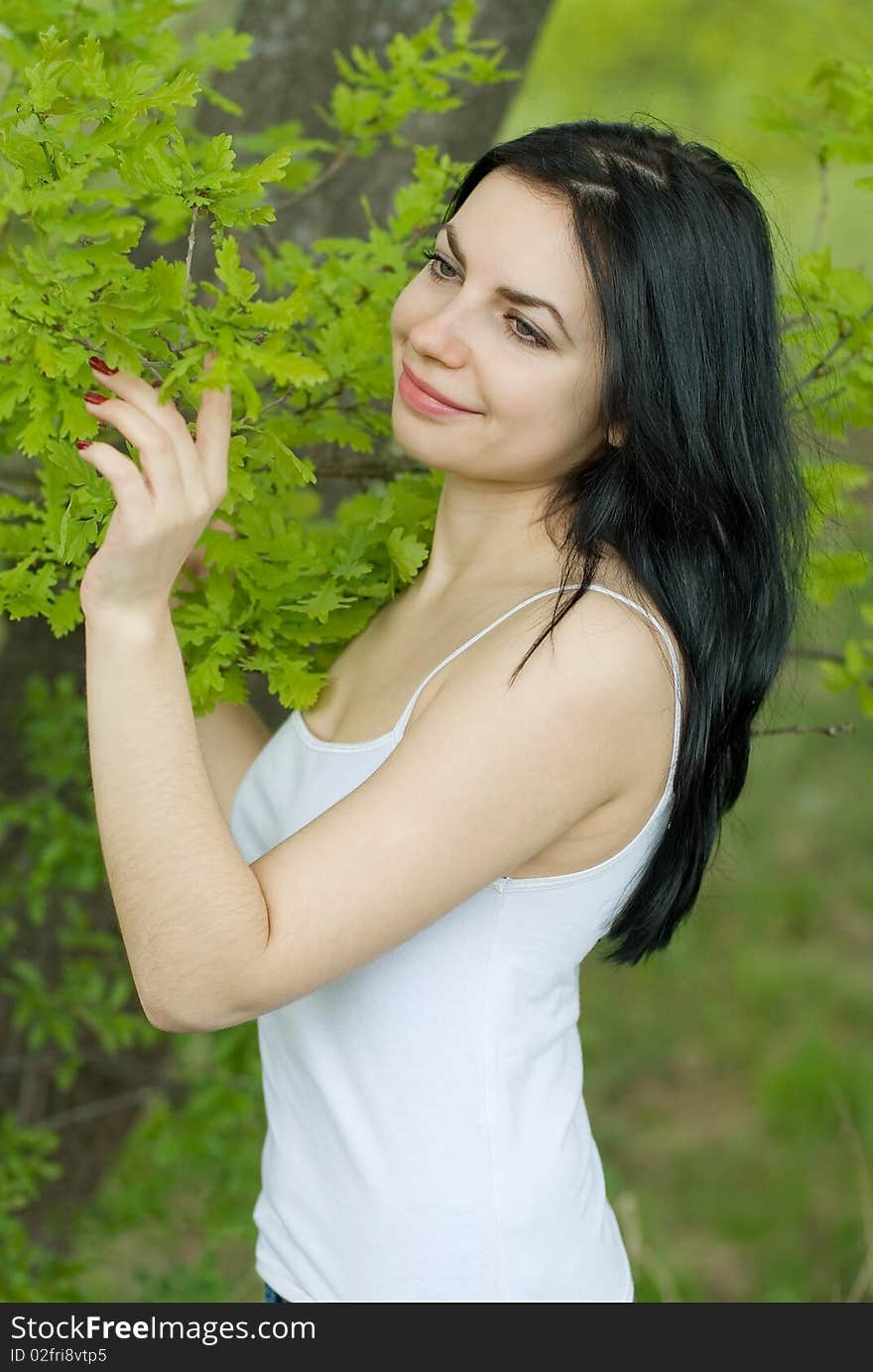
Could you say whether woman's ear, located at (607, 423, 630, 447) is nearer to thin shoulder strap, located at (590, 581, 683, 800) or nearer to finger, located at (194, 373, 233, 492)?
thin shoulder strap, located at (590, 581, 683, 800)

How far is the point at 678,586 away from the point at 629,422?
220 millimetres

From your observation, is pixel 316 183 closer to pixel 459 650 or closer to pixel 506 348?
pixel 506 348

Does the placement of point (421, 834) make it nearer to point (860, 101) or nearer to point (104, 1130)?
point (860, 101)

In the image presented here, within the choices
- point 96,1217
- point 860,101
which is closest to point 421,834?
point 860,101

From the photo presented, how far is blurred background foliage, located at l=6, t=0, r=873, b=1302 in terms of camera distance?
11.1 ft

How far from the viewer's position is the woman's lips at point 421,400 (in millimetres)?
1801

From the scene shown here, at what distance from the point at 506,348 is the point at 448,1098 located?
37.7 inches

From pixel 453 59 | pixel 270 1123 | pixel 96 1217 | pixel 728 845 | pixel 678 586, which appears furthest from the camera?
pixel 728 845

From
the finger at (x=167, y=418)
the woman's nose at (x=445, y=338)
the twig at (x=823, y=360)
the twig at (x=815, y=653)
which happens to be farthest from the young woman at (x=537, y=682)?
the twig at (x=815, y=653)

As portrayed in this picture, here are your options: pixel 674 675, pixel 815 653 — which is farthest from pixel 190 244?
pixel 815 653

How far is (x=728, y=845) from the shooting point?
6117 mm

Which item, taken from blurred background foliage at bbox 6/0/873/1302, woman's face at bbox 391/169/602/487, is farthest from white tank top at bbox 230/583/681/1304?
blurred background foliage at bbox 6/0/873/1302

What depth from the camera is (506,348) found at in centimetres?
175

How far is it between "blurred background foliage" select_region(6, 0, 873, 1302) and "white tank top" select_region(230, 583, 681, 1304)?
0.75 metres
